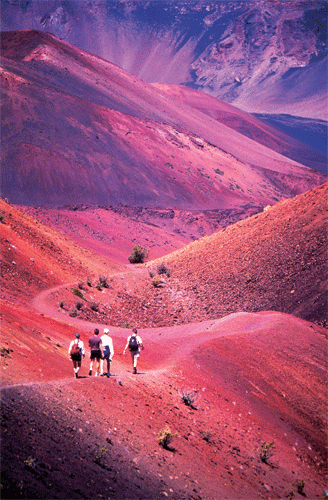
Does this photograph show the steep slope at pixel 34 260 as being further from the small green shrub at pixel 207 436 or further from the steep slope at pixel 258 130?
the steep slope at pixel 258 130

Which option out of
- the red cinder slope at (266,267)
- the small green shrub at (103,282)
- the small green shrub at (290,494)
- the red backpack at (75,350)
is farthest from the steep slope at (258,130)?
the small green shrub at (290,494)

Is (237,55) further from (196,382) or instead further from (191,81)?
(196,382)

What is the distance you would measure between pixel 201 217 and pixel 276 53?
119606mm

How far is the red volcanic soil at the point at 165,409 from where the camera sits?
272 inches

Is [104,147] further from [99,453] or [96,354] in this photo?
[99,453]

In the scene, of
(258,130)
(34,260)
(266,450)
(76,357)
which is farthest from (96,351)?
(258,130)

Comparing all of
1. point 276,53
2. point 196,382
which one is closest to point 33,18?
point 276,53

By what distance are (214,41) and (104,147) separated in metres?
126

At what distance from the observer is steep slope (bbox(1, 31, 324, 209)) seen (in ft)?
155

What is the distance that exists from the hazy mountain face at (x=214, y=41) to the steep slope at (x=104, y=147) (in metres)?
72.9

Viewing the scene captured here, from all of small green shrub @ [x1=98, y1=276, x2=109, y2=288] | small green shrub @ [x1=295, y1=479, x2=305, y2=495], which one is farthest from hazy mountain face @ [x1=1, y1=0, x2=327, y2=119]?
small green shrub @ [x1=295, y1=479, x2=305, y2=495]

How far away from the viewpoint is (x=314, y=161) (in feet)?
341

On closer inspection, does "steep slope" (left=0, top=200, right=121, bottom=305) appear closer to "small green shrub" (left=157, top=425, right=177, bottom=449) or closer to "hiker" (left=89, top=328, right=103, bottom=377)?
"hiker" (left=89, top=328, right=103, bottom=377)

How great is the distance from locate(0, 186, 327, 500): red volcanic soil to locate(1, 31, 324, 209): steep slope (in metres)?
26.8
